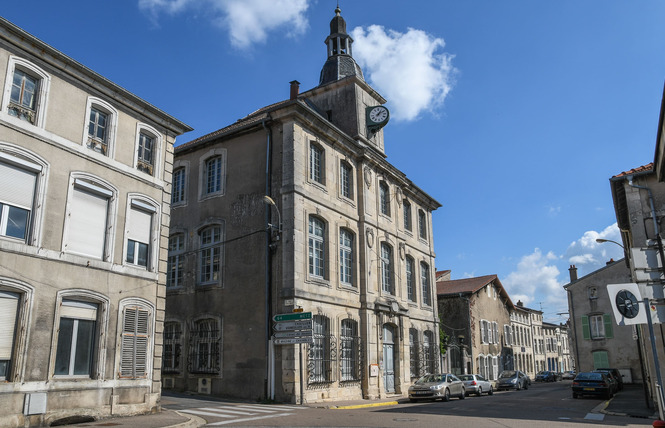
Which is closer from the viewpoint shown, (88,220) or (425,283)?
(88,220)

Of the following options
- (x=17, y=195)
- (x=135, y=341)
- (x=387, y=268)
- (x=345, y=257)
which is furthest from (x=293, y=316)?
(x=387, y=268)

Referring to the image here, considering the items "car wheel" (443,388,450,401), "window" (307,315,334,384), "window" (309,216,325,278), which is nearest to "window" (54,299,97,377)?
"window" (307,315,334,384)

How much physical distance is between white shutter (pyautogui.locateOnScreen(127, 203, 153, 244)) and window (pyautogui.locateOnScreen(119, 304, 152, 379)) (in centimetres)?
181

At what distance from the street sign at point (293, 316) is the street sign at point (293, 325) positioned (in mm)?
102

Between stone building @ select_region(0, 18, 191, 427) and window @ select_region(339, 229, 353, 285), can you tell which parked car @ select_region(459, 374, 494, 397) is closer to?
window @ select_region(339, 229, 353, 285)

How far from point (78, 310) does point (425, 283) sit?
22.2 metres

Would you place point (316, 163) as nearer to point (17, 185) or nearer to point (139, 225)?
point (139, 225)

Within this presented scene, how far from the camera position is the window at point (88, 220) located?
41.8 ft

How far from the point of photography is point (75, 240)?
502 inches

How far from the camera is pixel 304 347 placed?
19.4 meters

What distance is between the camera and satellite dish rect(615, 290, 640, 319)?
7.97m

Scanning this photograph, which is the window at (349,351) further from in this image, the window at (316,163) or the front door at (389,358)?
the window at (316,163)

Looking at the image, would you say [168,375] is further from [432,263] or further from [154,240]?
[432,263]

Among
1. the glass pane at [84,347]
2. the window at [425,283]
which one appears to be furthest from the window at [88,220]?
the window at [425,283]
